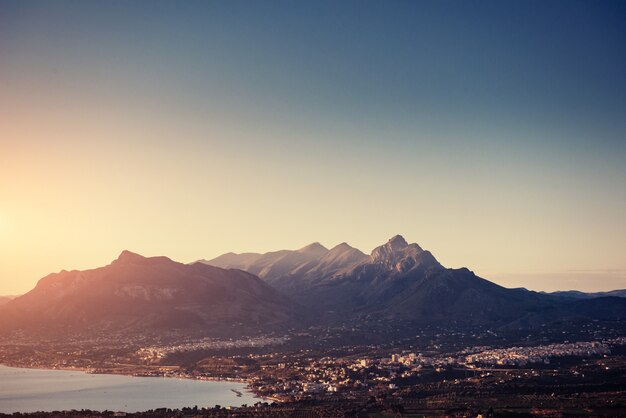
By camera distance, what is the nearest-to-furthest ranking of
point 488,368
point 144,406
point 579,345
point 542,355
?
1. point 144,406
2. point 488,368
3. point 542,355
4. point 579,345

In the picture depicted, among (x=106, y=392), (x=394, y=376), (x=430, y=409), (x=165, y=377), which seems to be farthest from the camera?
(x=165, y=377)

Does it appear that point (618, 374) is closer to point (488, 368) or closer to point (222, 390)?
point (488, 368)

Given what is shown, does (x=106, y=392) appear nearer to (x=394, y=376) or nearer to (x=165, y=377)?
(x=165, y=377)

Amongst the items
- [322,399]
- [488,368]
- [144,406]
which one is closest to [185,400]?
[144,406]

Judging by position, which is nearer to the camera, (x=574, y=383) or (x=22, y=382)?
(x=574, y=383)

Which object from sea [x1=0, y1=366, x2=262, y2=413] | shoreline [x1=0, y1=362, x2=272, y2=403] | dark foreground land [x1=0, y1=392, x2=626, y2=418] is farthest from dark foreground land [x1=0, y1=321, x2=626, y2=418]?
sea [x1=0, y1=366, x2=262, y2=413]

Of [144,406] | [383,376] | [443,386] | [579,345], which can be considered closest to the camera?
[144,406]

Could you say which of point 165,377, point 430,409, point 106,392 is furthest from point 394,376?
point 106,392
